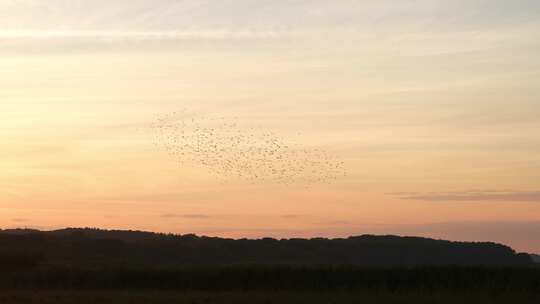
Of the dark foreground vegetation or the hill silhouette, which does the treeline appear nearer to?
the dark foreground vegetation

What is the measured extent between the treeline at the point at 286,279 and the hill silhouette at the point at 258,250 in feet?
52.3

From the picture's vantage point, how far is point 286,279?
173 ft

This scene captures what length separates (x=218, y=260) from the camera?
7894cm

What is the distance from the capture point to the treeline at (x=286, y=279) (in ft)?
164

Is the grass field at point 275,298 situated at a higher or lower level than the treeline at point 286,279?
lower

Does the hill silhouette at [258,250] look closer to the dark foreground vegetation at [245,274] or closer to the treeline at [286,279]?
the dark foreground vegetation at [245,274]

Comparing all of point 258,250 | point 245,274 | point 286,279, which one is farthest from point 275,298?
point 258,250

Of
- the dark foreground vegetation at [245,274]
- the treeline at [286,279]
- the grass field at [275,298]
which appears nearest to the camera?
the grass field at [275,298]

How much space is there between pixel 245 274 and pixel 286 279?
2.40 meters

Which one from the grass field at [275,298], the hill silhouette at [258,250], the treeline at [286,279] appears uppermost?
the hill silhouette at [258,250]

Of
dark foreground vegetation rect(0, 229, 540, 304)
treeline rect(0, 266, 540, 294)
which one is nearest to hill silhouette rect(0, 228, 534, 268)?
dark foreground vegetation rect(0, 229, 540, 304)

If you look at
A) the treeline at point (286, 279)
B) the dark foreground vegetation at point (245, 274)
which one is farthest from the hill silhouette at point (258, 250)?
the treeline at point (286, 279)

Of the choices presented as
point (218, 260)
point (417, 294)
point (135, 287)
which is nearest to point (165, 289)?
point (135, 287)

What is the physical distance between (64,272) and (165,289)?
7.18 meters
